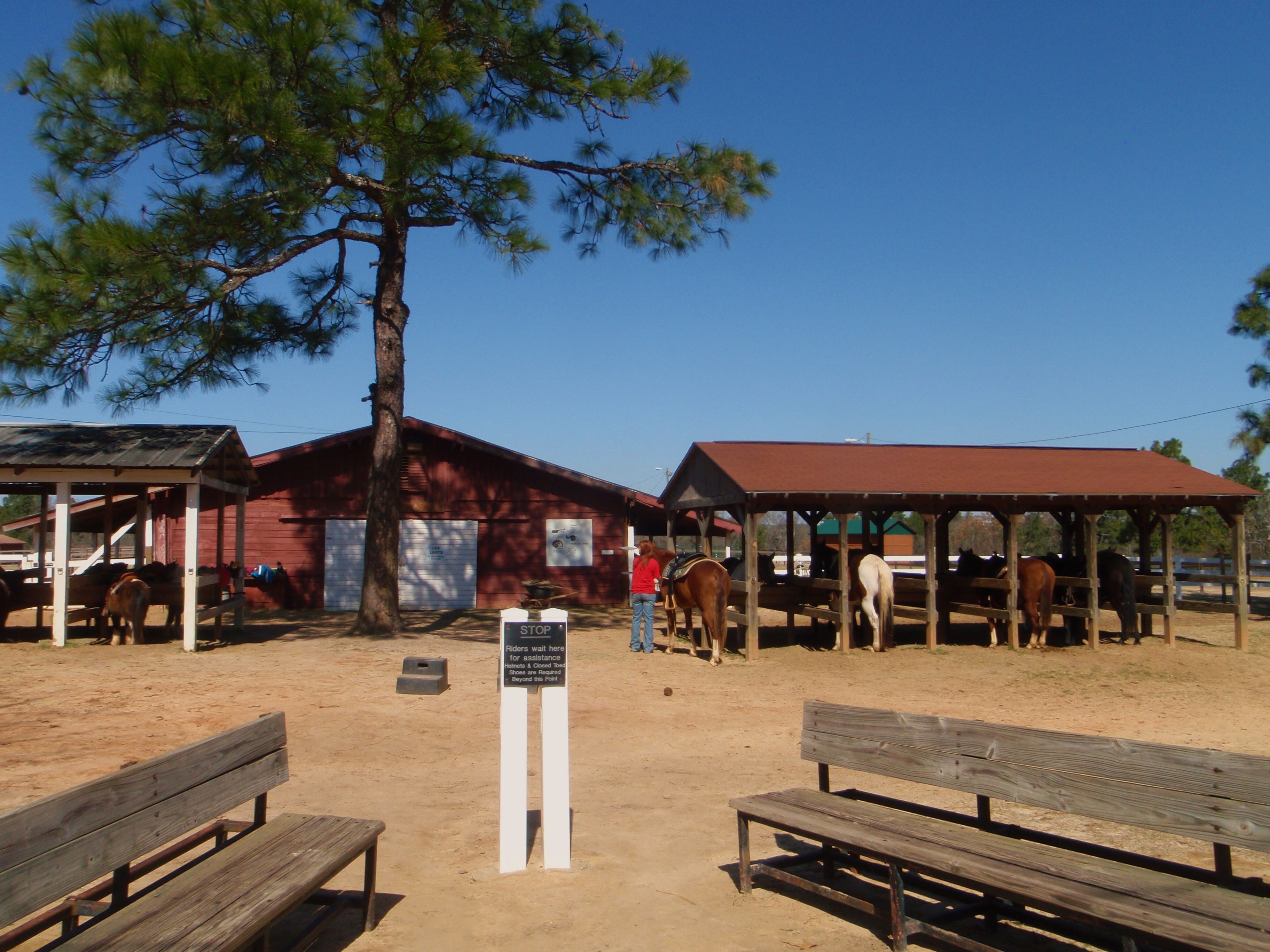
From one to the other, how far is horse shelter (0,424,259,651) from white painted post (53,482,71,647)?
0.02 meters

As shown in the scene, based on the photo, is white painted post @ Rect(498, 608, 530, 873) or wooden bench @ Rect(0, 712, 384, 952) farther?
white painted post @ Rect(498, 608, 530, 873)

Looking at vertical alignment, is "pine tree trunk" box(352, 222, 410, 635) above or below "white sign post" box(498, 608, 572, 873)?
above

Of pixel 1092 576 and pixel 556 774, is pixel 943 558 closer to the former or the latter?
pixel 1092 576

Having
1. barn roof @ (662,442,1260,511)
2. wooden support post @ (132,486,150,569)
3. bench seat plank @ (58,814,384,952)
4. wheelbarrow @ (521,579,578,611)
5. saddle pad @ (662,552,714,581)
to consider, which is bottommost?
bench seat plank @ (58,814,384,952)

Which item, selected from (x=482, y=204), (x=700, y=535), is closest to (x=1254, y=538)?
(x=700, y=535)

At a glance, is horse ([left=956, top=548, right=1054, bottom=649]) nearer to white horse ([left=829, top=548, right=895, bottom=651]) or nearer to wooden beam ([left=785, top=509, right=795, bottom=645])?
white horse ([left=829, top=548, right=895, bottom=651])

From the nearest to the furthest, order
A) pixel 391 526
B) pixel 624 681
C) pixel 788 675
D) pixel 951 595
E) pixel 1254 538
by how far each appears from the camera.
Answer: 1. pixel 624 681
2. pixel 788 675
3. pixel 391 526
4. pixel 951 595
5. pixel 1254 538

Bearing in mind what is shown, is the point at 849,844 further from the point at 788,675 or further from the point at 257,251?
the point at 257,251

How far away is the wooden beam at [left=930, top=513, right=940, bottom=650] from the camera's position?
15648mm

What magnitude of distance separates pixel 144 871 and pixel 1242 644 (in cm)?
1769

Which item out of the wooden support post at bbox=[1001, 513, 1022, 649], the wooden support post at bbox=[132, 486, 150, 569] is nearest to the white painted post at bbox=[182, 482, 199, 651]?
the wooden support post at bbox=[132, 486, 150, 569]

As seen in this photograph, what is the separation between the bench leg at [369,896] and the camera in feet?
14.9

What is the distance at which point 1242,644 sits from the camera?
1662 cm

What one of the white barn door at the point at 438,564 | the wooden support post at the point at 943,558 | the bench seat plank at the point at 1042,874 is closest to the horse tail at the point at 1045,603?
the wooden support post at the point at 943,558
